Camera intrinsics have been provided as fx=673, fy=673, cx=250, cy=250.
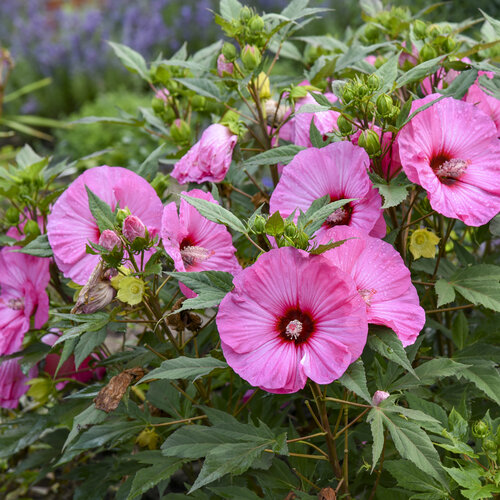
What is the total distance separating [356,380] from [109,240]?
1.28 ft

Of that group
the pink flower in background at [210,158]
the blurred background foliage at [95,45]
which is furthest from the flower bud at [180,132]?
the blurred background foliage at [95,45]

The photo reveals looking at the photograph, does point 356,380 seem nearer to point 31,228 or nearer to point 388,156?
point 388,156

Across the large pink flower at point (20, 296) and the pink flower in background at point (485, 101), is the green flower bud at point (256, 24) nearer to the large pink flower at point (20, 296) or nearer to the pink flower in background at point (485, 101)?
the pink flower in background at point (485, 101)

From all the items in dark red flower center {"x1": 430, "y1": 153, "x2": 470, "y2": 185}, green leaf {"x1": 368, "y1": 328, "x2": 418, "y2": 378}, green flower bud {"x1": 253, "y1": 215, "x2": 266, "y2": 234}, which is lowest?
green leaf {"x1": 368, "y1": 328, "x2": 418, "y2": 378}

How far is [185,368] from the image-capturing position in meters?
0.97

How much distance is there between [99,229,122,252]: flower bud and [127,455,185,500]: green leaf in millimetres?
390

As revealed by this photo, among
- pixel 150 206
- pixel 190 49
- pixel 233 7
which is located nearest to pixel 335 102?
pixel 233 7

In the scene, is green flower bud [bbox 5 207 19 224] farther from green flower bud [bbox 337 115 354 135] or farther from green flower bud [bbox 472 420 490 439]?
green flower bud [bbox 472 420 490 439]

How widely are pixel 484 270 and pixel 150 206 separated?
Answer: 1.79 feet

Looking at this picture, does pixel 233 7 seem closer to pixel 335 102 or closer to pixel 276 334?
pixel 335 102

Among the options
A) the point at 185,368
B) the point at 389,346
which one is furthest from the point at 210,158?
the point at 389,346

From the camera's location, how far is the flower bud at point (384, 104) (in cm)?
94

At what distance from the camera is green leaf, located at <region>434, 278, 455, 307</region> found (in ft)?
3.29

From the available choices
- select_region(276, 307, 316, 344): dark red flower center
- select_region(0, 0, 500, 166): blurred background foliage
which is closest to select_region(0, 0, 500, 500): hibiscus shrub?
select_region(276, 307, 316, 344): dark red flower center
